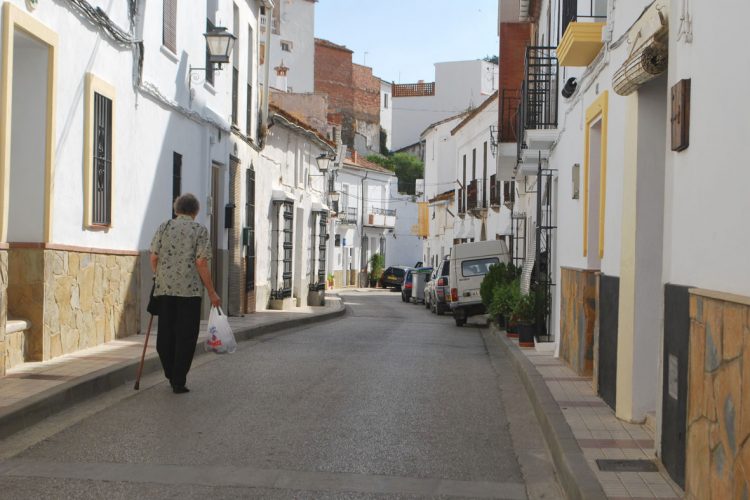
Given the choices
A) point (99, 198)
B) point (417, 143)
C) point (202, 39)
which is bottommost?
point (99, 198)

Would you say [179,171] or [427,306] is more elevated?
[179,171]

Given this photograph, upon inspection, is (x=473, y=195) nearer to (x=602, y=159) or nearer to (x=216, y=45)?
(x=216, y=45)

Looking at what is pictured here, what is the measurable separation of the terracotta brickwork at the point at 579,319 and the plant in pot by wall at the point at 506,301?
170 inches

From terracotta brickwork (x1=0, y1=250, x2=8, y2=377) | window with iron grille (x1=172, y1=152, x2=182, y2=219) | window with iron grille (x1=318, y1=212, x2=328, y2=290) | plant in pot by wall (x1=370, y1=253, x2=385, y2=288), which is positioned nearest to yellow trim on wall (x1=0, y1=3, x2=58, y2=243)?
terracotta brickwork (x1=0, y1=250, x2=8, y2=377)

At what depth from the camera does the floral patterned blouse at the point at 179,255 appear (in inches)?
368

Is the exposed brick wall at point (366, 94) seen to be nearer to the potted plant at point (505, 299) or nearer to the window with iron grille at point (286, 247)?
the window with iron grille at point (286, 247)

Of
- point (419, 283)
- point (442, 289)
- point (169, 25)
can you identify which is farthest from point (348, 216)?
point (169, 25)

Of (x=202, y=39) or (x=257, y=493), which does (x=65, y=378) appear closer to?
(x=257, y=493)

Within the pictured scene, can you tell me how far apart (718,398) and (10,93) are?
7007mm

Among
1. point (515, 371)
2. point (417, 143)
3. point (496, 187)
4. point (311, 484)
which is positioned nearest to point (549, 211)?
point (515, 371)

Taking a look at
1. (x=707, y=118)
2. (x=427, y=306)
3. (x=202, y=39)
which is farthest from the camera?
(x=427, y=306)

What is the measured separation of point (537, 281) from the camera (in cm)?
1534

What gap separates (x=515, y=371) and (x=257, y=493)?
23.1 feet

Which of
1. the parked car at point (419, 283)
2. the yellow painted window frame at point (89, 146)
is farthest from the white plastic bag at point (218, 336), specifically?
the parked car at point (419, 283)
